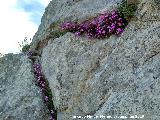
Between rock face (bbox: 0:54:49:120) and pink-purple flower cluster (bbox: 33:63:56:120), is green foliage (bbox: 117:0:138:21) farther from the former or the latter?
rock face (bbox: 0:54:49:120)

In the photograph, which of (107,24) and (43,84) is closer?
(107,24)

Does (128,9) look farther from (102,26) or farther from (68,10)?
(68,10)

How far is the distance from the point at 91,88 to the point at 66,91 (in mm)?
1689

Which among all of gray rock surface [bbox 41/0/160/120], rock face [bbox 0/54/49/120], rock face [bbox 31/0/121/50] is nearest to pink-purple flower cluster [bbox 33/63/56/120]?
rock face [bbox 0/54/49/120]

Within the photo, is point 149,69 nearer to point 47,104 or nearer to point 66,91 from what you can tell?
point 66,91

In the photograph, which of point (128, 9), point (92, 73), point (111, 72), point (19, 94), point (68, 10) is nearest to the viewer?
point (111, 72)

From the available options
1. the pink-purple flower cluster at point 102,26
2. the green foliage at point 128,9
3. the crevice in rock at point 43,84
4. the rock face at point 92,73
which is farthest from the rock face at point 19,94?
the green foliage at point 128,9

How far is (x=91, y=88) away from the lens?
13.8 metres

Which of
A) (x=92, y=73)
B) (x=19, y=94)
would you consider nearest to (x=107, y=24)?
(x=92, y=73)

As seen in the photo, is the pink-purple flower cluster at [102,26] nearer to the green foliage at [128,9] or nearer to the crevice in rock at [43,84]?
the green foliage at [128,9]

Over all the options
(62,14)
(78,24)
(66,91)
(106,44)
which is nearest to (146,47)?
(106,44)

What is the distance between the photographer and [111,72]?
43.6 ft

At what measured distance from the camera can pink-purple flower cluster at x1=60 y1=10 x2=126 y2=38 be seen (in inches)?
592

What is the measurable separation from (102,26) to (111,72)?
2941 mm
